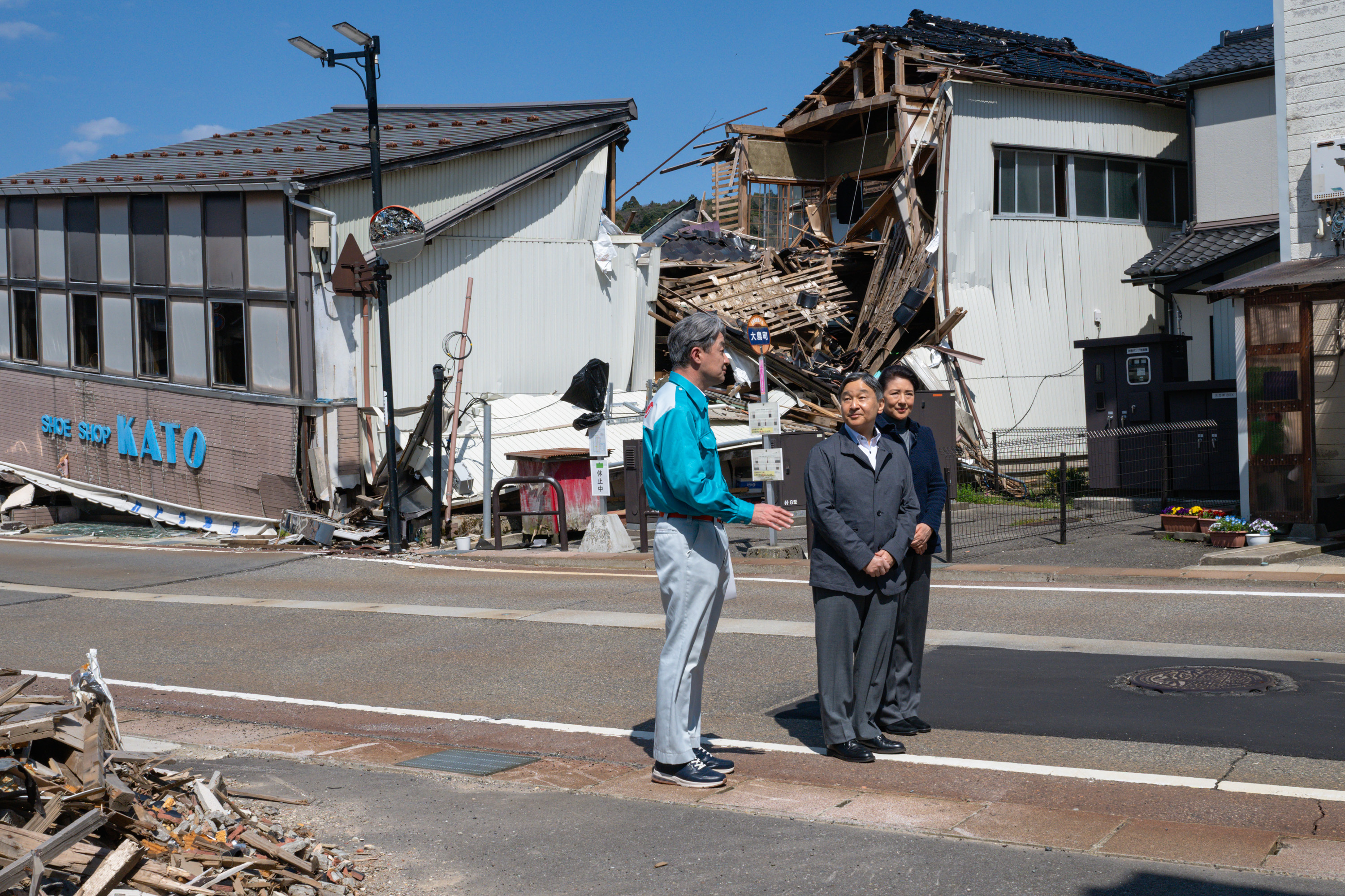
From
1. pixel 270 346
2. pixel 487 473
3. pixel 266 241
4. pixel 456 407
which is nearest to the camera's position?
pixel 487 473

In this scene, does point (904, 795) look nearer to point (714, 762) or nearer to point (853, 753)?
point (853, 753)

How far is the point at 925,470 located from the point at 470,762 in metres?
2.87

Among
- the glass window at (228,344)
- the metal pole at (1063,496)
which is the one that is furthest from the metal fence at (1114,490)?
the glass window at (228,344)

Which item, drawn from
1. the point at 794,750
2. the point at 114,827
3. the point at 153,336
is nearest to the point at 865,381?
the point at 794,750

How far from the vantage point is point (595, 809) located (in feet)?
17.6

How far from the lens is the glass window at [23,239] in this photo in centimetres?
2377

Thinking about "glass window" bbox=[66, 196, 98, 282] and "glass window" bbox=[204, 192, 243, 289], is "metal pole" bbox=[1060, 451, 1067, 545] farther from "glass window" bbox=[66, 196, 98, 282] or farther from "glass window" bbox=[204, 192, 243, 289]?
"glass window" bbox=[66, 196, 98, 282]

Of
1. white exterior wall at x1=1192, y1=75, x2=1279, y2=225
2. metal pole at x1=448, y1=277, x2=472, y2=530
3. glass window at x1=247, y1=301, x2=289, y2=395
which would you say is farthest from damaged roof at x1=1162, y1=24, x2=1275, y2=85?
glass window at x1=247, y1=301, x2=289, y2=395

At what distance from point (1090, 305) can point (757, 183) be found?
7645mm

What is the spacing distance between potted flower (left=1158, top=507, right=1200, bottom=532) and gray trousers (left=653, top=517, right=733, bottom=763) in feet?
33.5

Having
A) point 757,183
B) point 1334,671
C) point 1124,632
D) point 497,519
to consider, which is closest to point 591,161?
point 757,183

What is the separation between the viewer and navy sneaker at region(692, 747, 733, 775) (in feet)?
18.7

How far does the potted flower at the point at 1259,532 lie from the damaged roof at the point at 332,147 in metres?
13.5

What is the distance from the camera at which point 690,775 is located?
562 centimetres
